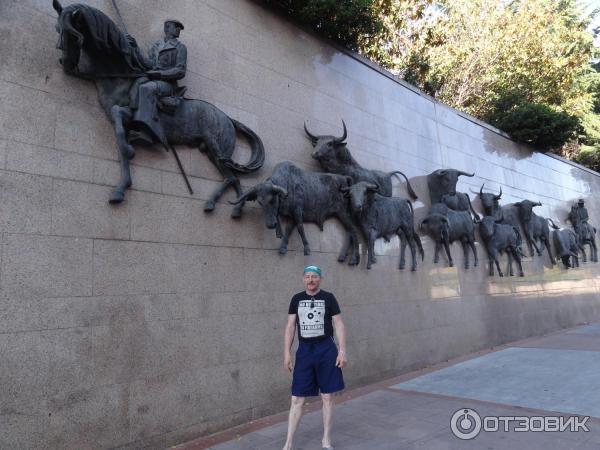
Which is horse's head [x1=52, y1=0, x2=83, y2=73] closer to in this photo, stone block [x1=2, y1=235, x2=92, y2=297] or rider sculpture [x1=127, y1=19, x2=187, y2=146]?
rider sculpture [x1=127, y1=19, x2=187, y2=146]

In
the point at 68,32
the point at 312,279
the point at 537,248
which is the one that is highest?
the point at 68,32

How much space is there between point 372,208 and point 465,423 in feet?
13.5

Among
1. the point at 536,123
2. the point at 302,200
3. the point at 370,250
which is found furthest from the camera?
the point at 536,123

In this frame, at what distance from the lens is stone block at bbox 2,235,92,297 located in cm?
422

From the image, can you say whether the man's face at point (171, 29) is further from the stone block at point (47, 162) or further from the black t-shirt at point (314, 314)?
the black t-shirt at point (314, 314)

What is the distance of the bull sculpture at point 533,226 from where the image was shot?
13.7m

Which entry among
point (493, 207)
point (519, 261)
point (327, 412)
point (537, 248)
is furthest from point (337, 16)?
point (537, 248)

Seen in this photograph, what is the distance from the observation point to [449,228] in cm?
1033

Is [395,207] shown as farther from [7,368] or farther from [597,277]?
[597,277]

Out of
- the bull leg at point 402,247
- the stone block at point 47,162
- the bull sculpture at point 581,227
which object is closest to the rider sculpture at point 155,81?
the stone block at point 47,162

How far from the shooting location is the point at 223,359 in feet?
18.7

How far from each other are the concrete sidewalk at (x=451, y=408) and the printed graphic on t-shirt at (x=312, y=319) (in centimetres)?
136

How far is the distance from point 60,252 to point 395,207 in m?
6.30

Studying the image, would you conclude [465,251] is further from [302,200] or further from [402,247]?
[302,200]
